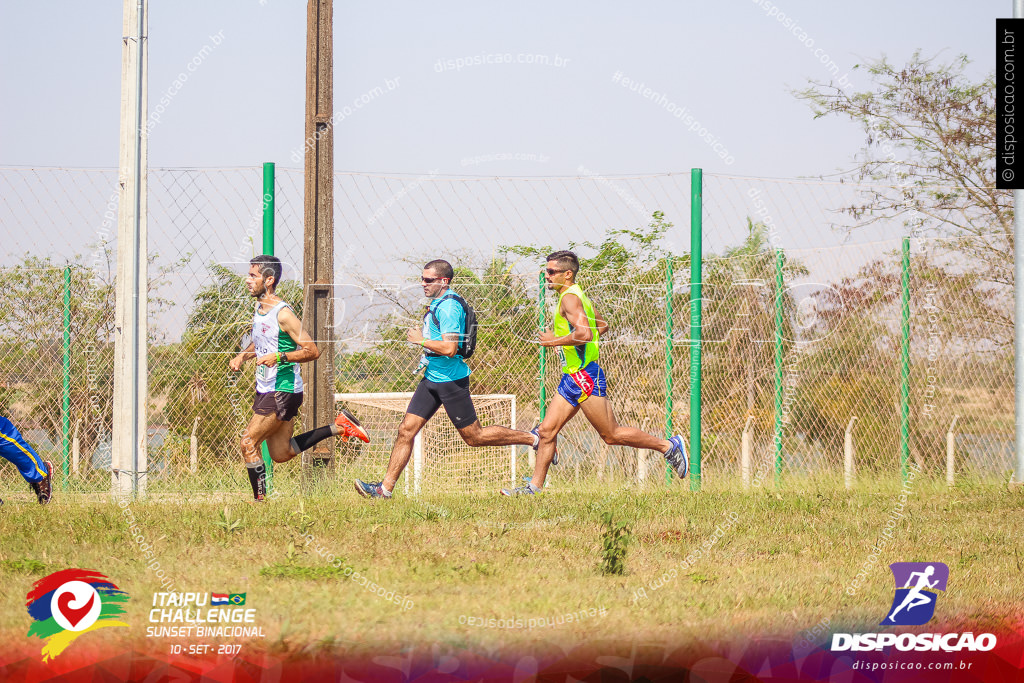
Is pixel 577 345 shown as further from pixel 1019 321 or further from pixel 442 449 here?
pixel 1019 321

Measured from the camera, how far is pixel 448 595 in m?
5.15

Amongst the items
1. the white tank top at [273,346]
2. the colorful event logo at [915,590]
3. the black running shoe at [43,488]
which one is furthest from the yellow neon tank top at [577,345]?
the black running shoe at [43,488]

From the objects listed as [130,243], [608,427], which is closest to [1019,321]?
[608,427]

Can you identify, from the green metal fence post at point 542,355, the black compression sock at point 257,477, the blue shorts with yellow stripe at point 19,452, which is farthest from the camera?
the green metal fence post at point 542,355

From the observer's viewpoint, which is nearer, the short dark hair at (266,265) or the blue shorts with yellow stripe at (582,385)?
the short dark hair at (266,265)

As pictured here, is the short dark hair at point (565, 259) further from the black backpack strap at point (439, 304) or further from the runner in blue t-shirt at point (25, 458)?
the runner in blue t-shirt at point (25, 458)

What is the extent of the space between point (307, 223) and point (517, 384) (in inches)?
112

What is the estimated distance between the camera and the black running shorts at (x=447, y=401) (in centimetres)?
823

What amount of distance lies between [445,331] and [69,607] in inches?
162

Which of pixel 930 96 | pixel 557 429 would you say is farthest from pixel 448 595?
pixel 930 96

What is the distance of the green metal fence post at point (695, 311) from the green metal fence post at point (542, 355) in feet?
4.93

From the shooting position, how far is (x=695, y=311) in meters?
10.0

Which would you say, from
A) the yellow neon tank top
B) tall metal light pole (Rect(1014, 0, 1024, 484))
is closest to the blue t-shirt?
the yellow neon tank top

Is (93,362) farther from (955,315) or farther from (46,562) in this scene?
(955,315)
